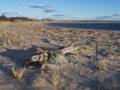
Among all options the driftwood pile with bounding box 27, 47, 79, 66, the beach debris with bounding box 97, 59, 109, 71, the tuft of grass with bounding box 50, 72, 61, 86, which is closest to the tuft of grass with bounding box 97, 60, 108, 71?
the beach debris with bounding box 97, 59, 109, 71

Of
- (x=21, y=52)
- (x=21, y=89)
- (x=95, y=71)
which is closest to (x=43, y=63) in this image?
(x=95, y=71)

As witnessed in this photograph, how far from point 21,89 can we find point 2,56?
14.8ft

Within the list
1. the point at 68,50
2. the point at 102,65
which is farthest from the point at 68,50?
the point at 102,65

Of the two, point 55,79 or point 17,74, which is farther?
point 17,74

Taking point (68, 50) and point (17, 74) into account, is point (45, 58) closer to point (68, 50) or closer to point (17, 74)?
point (17, 74)

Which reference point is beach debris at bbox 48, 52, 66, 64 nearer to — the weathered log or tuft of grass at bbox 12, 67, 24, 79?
the weathered log

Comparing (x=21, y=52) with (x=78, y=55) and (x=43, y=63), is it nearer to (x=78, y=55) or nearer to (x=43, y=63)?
(x=78, y=55)

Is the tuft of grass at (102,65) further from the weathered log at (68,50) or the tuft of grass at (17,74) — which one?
the tuft of grass at (17,74)

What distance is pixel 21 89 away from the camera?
783 centimetres

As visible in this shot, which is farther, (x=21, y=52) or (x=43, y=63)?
(x=21, y=52)

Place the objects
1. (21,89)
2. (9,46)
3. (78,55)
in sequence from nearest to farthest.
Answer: (21,89) < (78,55) < (9,46)

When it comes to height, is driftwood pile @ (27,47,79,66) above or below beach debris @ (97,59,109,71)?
above

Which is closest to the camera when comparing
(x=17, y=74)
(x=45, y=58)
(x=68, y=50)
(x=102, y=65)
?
(x=17, y=74)

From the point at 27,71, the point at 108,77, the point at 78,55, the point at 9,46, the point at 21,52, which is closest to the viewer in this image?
the point at 108,77
